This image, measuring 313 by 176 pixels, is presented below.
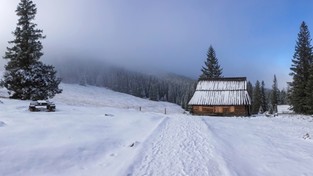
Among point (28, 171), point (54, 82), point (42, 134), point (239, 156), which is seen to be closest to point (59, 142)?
point (42, 134)

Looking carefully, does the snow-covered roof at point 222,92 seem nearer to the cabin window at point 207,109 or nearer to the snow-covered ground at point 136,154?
the cabin window at point 207,109

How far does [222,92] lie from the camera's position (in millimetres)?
53500

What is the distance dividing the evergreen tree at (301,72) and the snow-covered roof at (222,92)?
387 inches

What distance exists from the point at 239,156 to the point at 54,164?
767 cm

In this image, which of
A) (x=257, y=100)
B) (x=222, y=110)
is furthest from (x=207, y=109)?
(x=257, y=100)

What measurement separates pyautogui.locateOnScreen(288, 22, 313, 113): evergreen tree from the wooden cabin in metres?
9.65

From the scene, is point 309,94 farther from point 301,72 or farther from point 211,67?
point 211,67

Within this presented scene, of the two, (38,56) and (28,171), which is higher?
(38,56)

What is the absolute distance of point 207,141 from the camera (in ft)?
55.3

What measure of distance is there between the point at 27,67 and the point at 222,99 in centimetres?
3088

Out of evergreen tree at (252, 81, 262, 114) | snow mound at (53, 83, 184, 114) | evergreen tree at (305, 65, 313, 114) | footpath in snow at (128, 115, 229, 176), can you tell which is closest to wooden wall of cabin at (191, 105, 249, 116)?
evergreen tree at (305, 65, 313, 114)

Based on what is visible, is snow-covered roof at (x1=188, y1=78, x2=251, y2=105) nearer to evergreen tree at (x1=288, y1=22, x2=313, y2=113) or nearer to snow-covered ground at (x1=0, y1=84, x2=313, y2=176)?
evergreen tree at (x1=288, y1=22, x2=313, y2=113)

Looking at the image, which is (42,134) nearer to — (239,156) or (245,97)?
(239,156)

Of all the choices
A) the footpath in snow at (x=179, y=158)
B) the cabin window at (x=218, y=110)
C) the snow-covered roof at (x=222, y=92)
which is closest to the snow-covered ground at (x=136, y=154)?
the footpath in snow at (x=179, y=158)
